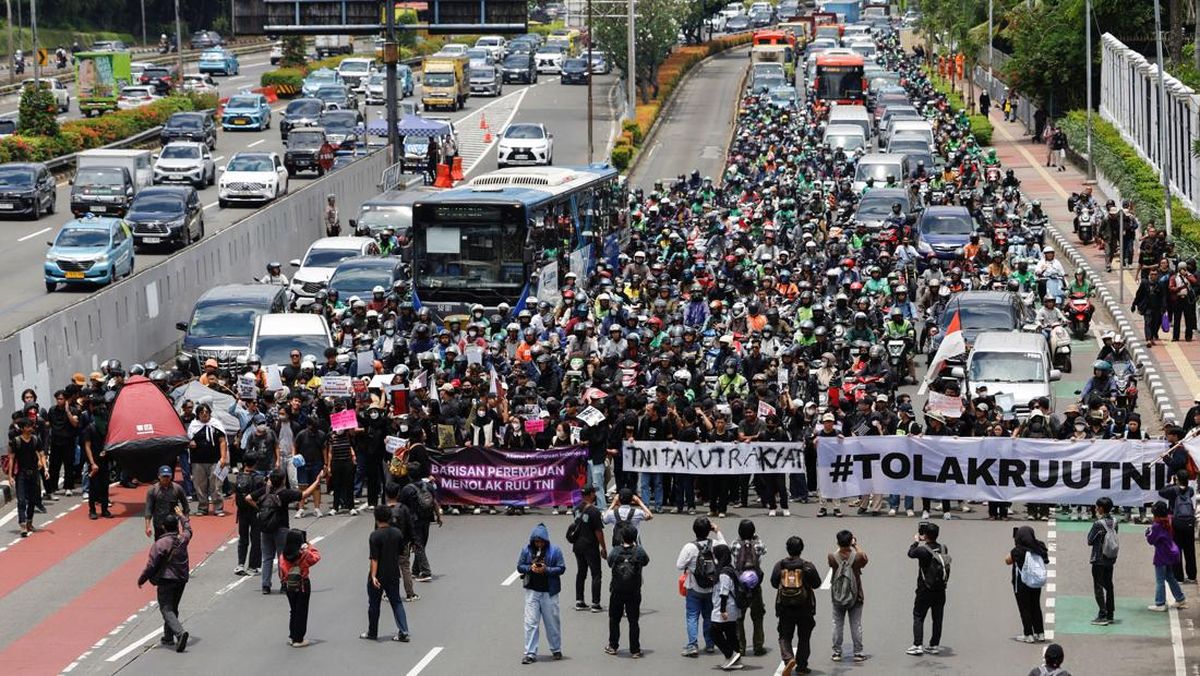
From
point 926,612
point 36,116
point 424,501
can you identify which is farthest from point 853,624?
point 36,116

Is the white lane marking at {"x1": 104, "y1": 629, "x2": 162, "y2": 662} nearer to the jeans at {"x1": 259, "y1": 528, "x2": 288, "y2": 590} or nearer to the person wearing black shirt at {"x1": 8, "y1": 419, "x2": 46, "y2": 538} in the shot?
the jeans at {"x1": 259, "y1": 528, "x2": 288, "y2": 590}

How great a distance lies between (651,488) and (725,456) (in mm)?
1171

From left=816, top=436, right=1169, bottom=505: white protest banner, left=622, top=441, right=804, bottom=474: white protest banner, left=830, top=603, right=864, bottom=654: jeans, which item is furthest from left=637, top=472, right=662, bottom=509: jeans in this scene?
left=830, top=603, right=864, bottom=654: jeans

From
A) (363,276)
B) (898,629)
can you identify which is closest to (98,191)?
(363,276)

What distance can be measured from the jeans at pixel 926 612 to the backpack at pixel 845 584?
27.5 inches

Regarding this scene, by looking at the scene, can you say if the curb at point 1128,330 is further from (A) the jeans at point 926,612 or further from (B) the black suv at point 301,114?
(B) the black suv at point 301,114

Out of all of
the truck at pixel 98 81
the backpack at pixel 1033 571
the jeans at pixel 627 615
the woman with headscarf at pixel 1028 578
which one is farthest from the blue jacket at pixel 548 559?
the truck at pixel 98 81

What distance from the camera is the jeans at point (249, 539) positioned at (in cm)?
2416

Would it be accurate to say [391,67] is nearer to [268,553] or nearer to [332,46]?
[268,553]

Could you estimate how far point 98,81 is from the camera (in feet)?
271

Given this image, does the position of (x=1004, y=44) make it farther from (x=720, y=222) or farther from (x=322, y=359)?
(x=322, y=359)

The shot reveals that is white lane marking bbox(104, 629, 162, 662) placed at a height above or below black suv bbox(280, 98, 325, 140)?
below

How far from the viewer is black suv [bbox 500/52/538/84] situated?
105188 millimetres

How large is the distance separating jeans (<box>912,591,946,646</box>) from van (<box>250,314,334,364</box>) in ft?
48.5
